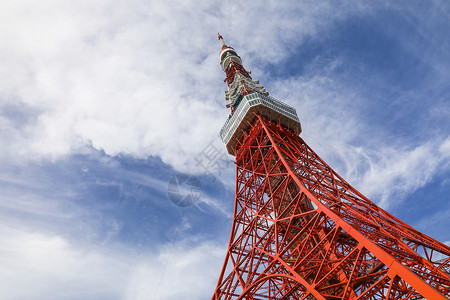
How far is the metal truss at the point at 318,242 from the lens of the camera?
10297mm

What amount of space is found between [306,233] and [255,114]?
1045cm

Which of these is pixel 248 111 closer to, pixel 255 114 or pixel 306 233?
pixel 255 114

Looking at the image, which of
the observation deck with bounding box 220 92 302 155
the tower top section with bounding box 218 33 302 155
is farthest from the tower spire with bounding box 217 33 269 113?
the observation deck with bounding box 220 92 302 155

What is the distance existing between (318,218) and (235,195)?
867 cm

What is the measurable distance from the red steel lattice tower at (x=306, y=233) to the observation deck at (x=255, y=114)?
87 millimetres

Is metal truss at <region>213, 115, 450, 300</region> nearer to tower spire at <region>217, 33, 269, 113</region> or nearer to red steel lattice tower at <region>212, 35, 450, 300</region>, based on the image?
red steel lattice tower at <region>212, 35, 450, 300</region>

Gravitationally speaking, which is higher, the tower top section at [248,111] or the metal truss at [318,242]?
the tower top section at [248,111]

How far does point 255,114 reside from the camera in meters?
23.1

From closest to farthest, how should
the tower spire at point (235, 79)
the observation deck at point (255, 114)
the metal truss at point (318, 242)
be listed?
1. the metal truss at point (318, 242)
2. the observation deck at point (255, 114)
3. the tower spire at point (235, 79)

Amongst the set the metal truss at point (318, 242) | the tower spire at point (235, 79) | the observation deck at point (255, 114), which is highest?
the tower spire at point (235, 79)

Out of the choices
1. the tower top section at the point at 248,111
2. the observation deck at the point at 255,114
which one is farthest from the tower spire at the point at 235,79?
the observation deck at the point at 255,114

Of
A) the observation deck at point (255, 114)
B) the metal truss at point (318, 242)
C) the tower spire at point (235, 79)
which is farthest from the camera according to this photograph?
the tower spire at point (235, 79)

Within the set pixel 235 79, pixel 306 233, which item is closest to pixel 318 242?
pixel 306 233

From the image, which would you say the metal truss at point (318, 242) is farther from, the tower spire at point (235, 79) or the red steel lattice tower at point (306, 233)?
A: the tower spire at point (235, 79)
